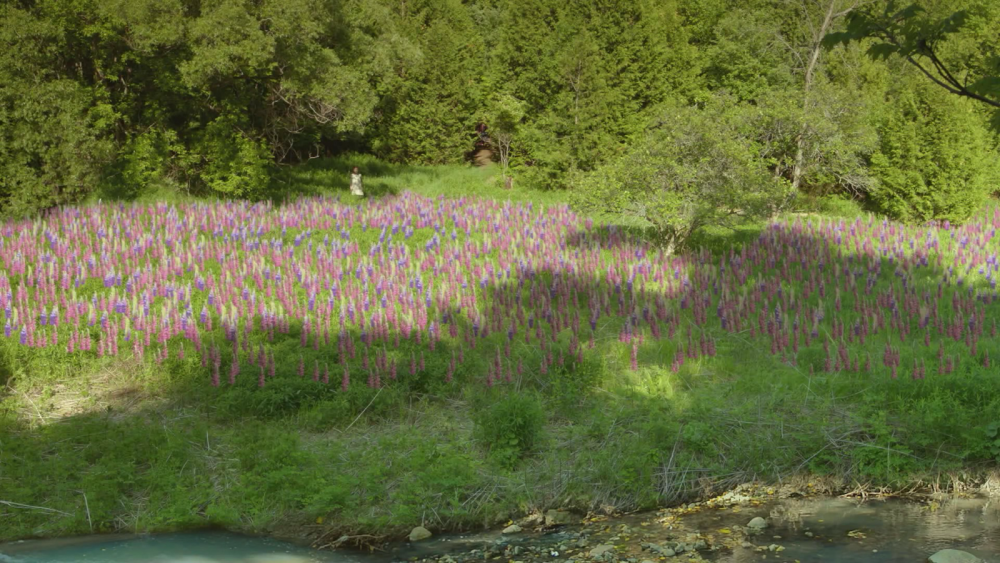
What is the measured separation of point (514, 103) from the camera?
98.9ft

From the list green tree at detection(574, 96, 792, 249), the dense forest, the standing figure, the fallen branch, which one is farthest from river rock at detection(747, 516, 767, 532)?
the standing figure

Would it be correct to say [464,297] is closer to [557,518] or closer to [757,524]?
[557,518]

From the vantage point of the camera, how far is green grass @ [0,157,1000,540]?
8.40 metres

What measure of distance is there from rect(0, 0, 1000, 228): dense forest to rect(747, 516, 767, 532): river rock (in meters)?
8.60

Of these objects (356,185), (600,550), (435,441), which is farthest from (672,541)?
(356,185)

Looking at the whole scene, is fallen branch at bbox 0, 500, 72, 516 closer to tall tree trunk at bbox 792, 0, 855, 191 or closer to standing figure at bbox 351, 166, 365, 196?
standing figure at bbox 351, 166, 365, 196

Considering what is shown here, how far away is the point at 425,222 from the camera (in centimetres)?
1966

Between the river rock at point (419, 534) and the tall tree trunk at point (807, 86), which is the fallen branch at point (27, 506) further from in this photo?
the tall tree trunk at point (807, 86)

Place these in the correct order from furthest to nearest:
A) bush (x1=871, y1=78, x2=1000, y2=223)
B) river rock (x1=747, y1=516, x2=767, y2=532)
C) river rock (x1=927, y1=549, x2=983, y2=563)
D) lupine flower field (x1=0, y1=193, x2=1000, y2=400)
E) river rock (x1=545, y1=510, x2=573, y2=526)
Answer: bush (x1=871, y1=78, x2=1000, y2=223) < lupine flower field (x1=0, y1=193, x2=1000, y2=400) < river rock (x1=545, y1=510, x2=573, y2=526) < river rock (x1=747, y1=516, x2=767, y2=532) < river rock (x1=927, y1=549, x2=983, y2=563)

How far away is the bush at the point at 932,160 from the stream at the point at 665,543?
1554 centimetres

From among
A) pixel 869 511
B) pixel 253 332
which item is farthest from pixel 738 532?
pixel 253 332

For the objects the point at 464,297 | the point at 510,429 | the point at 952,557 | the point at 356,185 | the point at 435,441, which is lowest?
the point at 952,557

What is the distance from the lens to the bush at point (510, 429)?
9141 millimetres

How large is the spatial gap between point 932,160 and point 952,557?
695 inches
